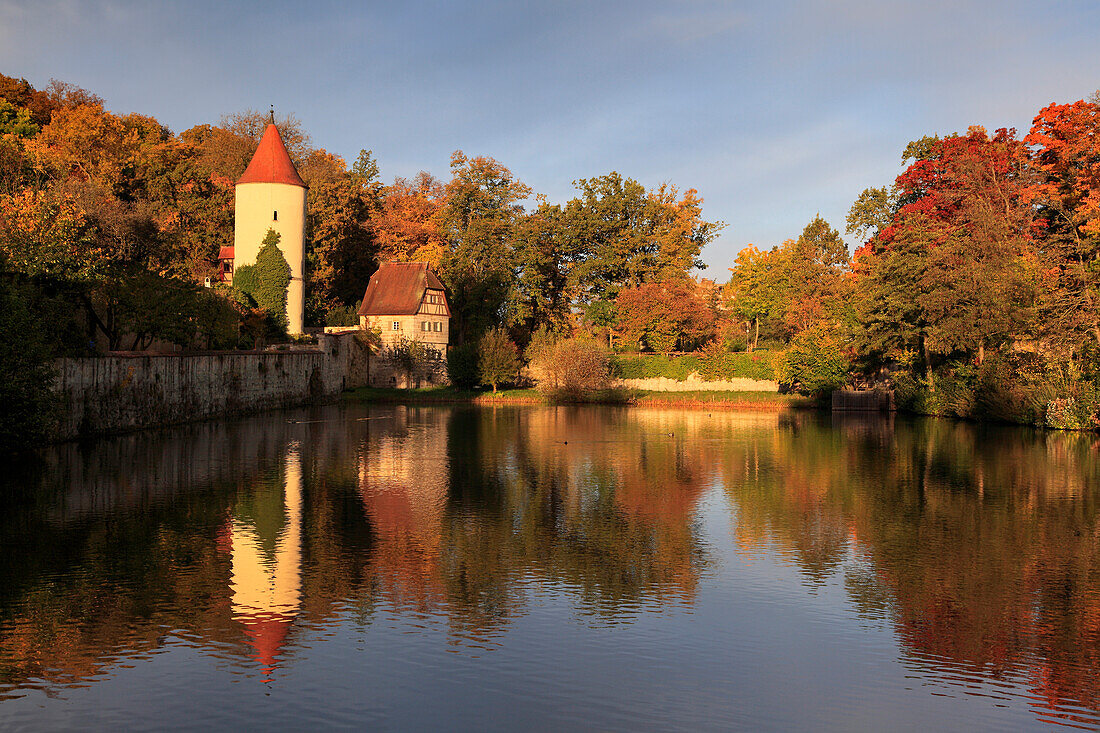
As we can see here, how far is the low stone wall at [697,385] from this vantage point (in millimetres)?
64562

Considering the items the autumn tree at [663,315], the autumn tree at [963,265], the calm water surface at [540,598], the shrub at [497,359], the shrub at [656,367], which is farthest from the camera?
the autumn tree at [663,315]

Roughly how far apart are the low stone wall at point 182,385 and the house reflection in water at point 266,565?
40.0 ft

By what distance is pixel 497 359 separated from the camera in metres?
62.6

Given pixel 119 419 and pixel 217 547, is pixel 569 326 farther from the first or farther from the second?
pixel 217 547

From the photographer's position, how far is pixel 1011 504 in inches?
820

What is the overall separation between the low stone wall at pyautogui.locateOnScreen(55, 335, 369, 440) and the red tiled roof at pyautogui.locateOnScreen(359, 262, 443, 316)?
8933 millimetres

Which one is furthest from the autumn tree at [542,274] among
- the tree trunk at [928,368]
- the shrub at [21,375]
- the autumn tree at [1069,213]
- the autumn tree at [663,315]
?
the shrub at [21,375]

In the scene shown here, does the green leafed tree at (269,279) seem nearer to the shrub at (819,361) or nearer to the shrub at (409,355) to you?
the shrub at (409,355)

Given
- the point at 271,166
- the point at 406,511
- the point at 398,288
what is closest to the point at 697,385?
the point at 398,288

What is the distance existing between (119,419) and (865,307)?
41110 millimetres

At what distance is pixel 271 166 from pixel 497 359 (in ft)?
66.2

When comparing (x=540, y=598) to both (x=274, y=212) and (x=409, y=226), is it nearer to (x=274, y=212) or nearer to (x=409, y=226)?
(x=274, y=212)

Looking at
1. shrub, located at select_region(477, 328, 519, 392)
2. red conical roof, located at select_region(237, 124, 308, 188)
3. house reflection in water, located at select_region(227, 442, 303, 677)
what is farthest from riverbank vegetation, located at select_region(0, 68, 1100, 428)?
house reflection in water, located at select_region(227, 442, 303, 677)

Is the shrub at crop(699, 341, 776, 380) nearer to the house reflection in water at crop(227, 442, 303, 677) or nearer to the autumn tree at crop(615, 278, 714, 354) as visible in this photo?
the autumn tree at crop(615, 278, 714, 354)
